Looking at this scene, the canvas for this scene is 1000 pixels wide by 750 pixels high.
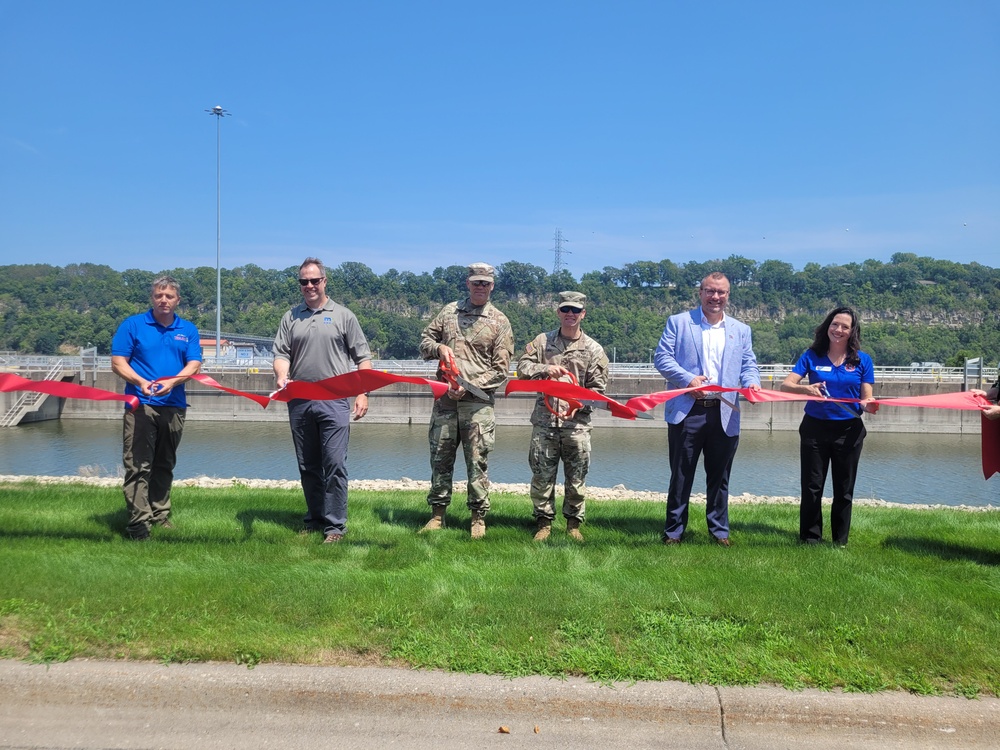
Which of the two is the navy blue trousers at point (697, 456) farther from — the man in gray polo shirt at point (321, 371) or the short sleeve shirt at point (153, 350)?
the short sleeve shirt at point (153, 350)

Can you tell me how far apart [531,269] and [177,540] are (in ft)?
587

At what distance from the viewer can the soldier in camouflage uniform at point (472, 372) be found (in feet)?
20.7

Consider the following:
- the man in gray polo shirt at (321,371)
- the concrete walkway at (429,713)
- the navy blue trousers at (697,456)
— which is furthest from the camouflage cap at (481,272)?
the concrete walkway at (429,713)

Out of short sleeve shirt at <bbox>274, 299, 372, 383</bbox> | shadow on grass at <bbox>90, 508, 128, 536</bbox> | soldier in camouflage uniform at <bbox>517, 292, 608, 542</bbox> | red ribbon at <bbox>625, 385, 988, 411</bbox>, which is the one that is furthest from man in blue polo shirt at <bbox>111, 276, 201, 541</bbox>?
red ribbon at <bbox>625, 385, 988, 411</bbox>

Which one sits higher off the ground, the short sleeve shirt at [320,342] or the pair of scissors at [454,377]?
the short sleeve shirt at [320,342]

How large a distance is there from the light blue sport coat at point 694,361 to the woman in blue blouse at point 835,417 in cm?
40

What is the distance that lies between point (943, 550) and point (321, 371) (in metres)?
5.10

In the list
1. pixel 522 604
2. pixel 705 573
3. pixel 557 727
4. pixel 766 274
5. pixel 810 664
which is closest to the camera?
pixel 557 727

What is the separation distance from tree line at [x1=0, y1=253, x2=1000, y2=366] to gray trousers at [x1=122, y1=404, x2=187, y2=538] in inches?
3293

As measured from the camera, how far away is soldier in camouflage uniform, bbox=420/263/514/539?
632 cm

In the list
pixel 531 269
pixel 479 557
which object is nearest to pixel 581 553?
pixel 479 557

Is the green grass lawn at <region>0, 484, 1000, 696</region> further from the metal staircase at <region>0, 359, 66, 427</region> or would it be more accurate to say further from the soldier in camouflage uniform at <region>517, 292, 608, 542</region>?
the metal staircase at <region>0, 359, 66, 427</region>

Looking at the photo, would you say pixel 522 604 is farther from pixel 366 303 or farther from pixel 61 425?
pixel 366 303

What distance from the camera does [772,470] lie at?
1013 inches
